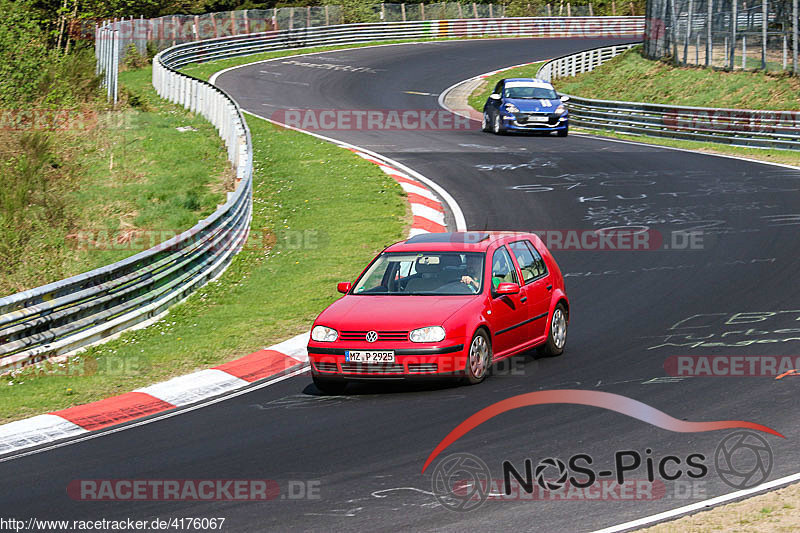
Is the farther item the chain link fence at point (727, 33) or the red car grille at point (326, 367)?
the chain link fence at point (727, 33)

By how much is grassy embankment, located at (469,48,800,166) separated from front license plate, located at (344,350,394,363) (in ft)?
62.2

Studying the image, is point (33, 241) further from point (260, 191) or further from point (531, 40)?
point (531, 40)

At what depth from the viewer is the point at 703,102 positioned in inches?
1505

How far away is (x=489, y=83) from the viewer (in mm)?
48594

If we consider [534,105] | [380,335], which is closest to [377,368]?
[380,335]

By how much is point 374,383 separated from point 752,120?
22.0 m

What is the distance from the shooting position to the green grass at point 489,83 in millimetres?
43906

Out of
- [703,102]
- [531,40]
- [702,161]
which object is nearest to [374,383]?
[702,161]

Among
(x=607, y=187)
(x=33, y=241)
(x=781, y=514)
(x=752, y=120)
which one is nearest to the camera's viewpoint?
(x=781, y=514)
